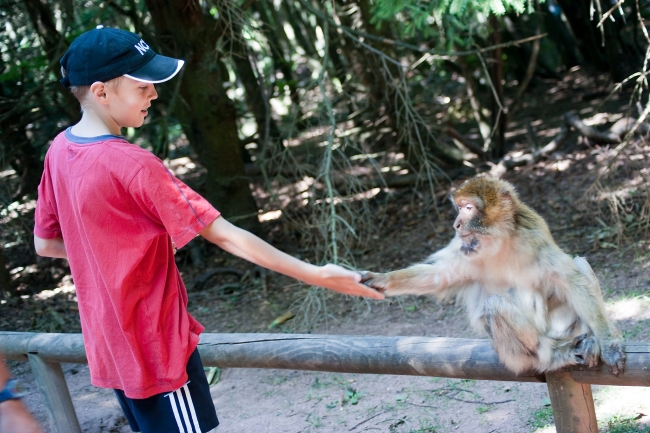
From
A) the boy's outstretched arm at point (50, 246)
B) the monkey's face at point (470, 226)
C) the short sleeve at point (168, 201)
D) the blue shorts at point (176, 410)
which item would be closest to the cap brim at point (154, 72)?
the short sleeve at point (168, 201)

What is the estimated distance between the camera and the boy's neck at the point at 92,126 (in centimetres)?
242

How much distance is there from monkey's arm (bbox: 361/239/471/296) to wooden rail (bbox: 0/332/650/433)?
303 mm

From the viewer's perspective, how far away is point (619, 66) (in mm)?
10523

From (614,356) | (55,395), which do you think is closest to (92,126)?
(614,356)

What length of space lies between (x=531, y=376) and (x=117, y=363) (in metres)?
1.88

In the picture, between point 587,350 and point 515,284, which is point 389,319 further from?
point 587,350

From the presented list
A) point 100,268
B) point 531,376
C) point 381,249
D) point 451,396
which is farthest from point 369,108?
point 100,268

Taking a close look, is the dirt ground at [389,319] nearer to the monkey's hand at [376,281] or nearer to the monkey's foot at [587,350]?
the monkey's foot at [587,350]

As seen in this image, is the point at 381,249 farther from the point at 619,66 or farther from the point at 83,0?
the point at 619,66

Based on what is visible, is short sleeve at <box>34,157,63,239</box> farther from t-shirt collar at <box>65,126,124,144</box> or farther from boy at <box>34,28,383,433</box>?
t-shirt collar at <box>65,126,124,144</box>

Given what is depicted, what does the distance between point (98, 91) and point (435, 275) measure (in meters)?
1.99

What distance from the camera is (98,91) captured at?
7.77ft

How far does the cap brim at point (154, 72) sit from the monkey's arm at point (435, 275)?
5.27ft

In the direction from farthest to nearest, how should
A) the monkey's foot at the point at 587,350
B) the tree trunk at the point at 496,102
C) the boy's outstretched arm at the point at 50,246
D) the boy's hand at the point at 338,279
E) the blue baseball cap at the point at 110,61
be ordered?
the tree trunk at the point at 496,102 < the monkey's foot at the point at 587,350 < the boy's outstretched arm at the point at 50,246 < the boy's hand at the point at 338,279 < the blue baseball cap at the point at 110,61
